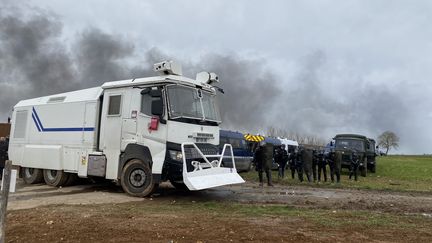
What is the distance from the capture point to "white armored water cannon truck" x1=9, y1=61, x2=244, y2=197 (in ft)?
33.7

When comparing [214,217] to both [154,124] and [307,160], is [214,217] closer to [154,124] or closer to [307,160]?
[154,124]

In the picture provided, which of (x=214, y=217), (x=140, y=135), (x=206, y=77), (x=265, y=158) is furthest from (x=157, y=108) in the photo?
(x=265, y=158)

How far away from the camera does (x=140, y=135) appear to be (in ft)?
35.4

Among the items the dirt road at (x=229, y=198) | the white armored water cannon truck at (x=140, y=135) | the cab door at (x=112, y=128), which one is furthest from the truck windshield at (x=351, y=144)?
the cab door at (x=112, y=128)

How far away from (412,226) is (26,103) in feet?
43.9

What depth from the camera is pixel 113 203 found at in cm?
977

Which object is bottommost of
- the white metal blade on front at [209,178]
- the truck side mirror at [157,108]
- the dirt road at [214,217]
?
the dirt road at [214,217]

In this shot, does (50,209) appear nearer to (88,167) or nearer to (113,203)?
(113,203)

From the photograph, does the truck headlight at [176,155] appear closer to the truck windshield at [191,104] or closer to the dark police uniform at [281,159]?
the truck windshield at [191,104]

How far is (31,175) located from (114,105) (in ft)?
16.7

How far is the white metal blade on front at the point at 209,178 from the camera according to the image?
31.7 ft

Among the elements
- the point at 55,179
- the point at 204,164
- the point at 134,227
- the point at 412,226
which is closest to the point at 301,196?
the point at 204,164

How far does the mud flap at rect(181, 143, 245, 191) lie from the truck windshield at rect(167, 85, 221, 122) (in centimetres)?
93

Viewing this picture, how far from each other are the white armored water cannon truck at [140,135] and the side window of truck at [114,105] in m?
0.03
